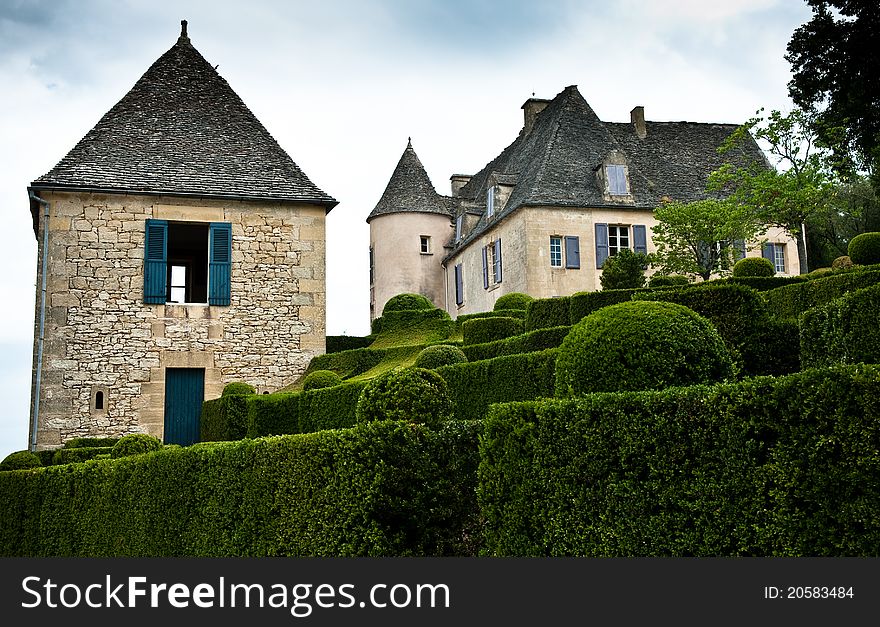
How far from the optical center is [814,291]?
1326 cm

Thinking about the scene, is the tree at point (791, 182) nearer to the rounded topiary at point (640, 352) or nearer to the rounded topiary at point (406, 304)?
the rounded topiary at point (406, 304)

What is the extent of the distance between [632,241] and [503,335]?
16.8 metres

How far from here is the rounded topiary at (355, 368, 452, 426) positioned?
916cm

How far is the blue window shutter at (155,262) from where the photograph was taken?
73.1 ft

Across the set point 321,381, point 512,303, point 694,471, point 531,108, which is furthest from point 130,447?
point 531,108

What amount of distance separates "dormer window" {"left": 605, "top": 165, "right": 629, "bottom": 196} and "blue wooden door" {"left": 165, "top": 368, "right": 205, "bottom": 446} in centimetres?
1746

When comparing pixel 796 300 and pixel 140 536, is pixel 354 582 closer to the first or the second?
pixel 140 536

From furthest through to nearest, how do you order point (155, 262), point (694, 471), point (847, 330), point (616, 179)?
point (616, 179), point (155, 262), point (847, 330), point (694, 471)

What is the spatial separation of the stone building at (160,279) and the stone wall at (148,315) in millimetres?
24

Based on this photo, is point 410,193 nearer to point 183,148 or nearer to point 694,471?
point 183,148

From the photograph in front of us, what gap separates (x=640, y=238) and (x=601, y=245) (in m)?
1.56

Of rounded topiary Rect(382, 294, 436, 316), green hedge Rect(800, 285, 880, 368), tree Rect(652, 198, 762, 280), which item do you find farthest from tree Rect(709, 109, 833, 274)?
green hedge Rect(800, 285, 880, 368)

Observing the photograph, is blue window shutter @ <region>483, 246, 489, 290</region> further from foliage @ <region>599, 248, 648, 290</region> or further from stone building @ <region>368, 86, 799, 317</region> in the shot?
foliage @ <region>599, 248, 648, 290</region>

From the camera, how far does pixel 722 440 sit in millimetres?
5742
